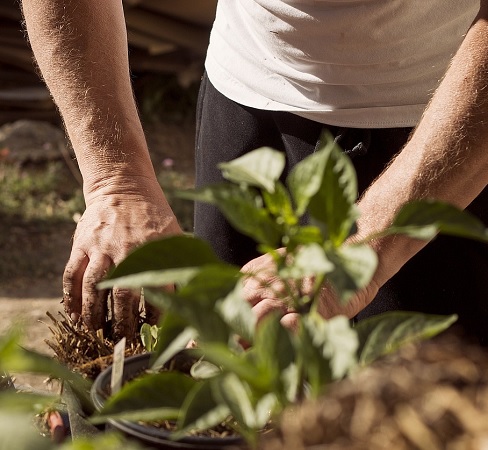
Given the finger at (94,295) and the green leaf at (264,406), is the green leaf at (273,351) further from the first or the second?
the finger at (94,295)

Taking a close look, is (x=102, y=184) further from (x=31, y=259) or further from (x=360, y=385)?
(x=31, y=259)

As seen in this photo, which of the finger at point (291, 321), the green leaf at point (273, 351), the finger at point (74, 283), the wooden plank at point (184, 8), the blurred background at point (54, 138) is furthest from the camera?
the wooden plank at point (184, 8)

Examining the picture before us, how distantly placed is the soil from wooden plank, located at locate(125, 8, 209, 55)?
0.71 metres

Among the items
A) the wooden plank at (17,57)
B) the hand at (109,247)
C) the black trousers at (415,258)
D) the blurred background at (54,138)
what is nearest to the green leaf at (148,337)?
the hand at (109,247)

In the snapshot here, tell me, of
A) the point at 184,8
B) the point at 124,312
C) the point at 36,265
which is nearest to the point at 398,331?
the point at 124,312

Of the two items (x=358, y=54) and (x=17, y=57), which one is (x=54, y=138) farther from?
(x=358, y=54)

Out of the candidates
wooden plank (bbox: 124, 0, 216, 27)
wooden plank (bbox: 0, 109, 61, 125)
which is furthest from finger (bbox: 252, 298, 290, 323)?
wooden plank (bbox: 0, 109, 61, 125)

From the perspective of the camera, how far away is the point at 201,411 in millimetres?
584

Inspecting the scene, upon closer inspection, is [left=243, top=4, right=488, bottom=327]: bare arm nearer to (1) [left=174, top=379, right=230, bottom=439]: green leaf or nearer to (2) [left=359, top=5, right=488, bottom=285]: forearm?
(2) [left=359, top=5, right=488, bottom=285]: forearm

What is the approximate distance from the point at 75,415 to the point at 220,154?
955 mm

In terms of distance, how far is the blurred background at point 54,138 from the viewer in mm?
3830

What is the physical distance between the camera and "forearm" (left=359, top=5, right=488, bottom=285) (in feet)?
3.68

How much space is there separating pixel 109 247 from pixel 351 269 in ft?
2.21

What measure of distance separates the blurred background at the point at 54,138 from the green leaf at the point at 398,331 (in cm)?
293
